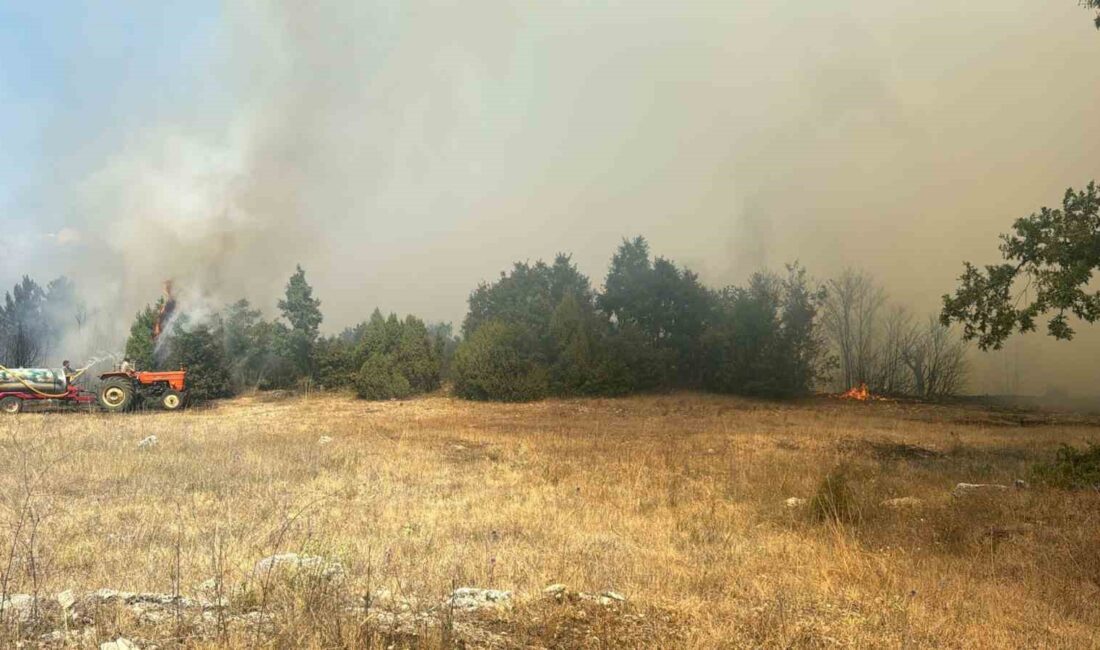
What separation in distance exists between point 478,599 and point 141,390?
25351 mm

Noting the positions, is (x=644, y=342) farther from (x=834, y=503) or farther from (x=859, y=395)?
(x=834, y=503)

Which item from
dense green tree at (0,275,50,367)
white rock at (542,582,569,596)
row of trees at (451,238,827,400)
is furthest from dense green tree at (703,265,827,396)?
dense green tree at (0,275,50,367)

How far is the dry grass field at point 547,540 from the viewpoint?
4.49 m

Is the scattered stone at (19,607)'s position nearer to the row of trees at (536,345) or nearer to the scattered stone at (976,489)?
the scattered stone at (976,489)

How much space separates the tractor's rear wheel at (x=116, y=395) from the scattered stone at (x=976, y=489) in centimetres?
2567

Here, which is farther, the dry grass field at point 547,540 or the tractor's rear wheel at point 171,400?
the tractor's rear wheel at point 171,400

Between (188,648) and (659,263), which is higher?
(659,263)

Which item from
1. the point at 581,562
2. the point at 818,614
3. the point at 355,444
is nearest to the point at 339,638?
the point at 581,562

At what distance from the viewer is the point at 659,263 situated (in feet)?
140

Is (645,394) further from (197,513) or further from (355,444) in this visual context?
(197,513)

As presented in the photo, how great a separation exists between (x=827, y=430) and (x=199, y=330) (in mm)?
27661

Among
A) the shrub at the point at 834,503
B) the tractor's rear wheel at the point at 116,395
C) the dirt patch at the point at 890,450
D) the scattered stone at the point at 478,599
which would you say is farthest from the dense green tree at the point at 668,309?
the scattered stone at the point at 478,599

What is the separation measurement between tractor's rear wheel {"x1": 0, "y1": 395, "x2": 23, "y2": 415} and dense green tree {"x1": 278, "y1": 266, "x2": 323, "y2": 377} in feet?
55.1

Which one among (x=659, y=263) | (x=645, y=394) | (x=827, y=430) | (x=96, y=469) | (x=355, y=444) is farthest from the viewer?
(x=659, y=263)
